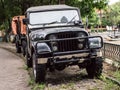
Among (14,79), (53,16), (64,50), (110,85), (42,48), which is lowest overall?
(14,79)

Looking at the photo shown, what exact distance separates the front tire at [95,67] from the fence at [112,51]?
6.71ft

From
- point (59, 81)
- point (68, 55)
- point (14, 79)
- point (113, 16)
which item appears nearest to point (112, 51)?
point (59, 81)

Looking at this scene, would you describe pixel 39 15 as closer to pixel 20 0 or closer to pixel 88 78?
pixel 88 78

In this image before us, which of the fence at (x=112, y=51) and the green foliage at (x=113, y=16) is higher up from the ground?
the fence at (x=112, y=51)

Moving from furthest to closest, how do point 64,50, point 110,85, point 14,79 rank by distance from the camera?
point 14,79 → point 64,50 → point 110,85

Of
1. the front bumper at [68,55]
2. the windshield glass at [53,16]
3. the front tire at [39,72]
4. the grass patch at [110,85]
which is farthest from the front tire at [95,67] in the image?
the windshield glass at [53,16]

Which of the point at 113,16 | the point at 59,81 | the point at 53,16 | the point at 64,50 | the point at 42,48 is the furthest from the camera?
the point at 113,16

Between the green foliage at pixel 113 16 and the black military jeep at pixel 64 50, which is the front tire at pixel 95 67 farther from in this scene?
the green foliage at pixel 113 16

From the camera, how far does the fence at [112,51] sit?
1278 centimetres

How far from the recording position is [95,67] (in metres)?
10.6

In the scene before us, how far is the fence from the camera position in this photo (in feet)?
41.9

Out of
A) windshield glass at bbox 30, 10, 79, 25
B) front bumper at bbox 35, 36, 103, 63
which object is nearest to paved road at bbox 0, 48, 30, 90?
front bumper at bbox 35, 36, 103, 63

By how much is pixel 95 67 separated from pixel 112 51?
9.72ft

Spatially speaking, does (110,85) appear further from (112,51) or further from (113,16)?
(113,16)
